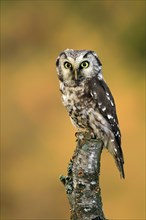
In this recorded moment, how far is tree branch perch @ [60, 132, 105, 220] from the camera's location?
13.9ft

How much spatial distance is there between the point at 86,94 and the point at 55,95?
7.13m

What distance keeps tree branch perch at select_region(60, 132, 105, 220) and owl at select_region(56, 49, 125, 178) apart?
1214mm

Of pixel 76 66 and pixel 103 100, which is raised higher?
pixel 76 66

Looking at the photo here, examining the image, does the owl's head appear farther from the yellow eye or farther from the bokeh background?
the bokeh background

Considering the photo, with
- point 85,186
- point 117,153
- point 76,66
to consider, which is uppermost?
point 76,66

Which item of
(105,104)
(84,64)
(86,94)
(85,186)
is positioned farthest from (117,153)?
(85,186)

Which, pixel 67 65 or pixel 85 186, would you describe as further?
pixel 67 65

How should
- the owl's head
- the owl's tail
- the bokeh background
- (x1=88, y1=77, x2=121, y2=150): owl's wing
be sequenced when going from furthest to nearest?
the bokeh background < the owl's tail < (x1=88, y1=77, x2=121, y2=150): owl's wing < the owl's head

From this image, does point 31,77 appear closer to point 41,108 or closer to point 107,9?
point 41,108

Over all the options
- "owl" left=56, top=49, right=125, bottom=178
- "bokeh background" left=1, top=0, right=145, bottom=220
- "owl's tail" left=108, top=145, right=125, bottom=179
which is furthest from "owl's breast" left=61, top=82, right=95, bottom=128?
"bokeh background" left=1, top=0, right=145, bottom=220

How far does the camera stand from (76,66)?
5590 mm

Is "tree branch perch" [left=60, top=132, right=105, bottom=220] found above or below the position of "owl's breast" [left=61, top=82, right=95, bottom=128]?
below

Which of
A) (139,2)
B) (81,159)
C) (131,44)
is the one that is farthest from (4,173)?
(81,159)

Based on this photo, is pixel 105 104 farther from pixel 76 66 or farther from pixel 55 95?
pixel 55 95
